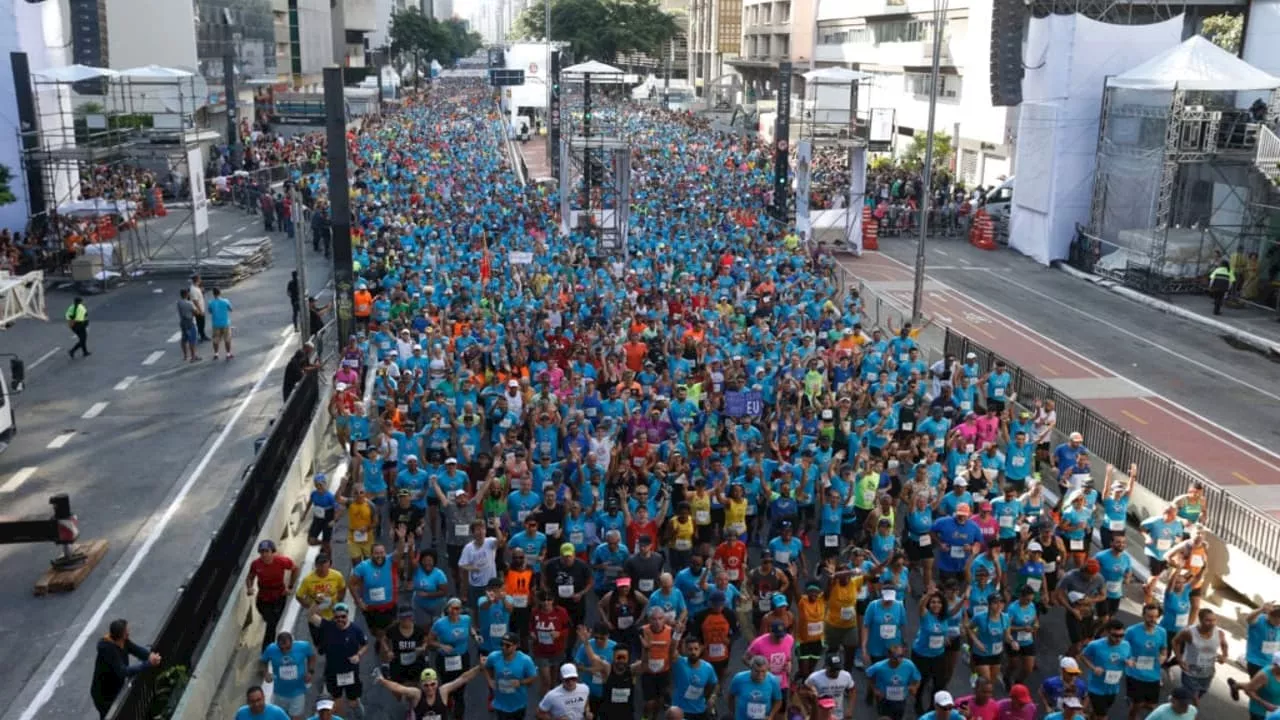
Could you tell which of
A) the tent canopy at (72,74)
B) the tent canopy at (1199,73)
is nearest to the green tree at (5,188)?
the tent canopy at (72,74)

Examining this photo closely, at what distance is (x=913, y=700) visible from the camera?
33.2 ft

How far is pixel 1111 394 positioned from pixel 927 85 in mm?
39523

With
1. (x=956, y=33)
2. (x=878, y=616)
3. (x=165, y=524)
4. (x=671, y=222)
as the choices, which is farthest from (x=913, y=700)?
(x=956, y=33)

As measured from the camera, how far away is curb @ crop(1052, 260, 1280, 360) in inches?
1029

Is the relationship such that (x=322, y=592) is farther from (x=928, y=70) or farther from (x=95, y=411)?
(x=928, y=70)

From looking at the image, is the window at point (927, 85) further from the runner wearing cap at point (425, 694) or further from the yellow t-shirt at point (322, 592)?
the runner wearing cap at point (425, 694)

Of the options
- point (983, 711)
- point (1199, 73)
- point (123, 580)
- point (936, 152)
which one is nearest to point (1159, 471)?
point (983, 711)

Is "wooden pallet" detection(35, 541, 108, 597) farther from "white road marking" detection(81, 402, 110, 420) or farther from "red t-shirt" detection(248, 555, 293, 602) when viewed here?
"white road marking" detection(81, 402, 110, 420)

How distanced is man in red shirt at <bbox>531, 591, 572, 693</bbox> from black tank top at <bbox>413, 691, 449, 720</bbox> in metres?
1.29

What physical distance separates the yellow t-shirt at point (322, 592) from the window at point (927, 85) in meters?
49.7

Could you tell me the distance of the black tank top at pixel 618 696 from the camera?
8.85 metres

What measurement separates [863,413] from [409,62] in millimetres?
125007

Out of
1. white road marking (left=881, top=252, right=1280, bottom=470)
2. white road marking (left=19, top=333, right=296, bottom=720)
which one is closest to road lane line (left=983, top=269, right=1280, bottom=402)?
white road marking (left=881, top=252, right=1280, bottom=470)

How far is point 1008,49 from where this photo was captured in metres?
37.2
